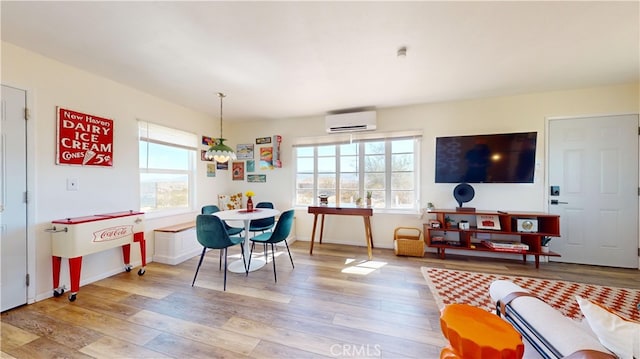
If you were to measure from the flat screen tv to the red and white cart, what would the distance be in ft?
13.9

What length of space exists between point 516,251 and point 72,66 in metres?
5.71

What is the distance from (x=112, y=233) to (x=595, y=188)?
6018 millimetres

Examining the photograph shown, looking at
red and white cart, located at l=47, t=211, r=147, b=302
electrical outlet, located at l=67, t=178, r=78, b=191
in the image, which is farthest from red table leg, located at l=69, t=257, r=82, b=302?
electrical outlet, located at l=67, t=178, r=78, b=191

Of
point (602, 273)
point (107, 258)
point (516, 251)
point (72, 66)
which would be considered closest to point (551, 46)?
point (516, 251)

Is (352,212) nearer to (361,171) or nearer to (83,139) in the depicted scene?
(361,171)

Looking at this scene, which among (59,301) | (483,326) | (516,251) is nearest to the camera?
(483,326)

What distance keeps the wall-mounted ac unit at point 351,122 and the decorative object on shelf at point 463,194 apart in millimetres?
1597

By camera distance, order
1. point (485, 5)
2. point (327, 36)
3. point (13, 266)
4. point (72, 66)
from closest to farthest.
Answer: point (485, 5), point (327, 36), point (13, 266), point (72, 66)

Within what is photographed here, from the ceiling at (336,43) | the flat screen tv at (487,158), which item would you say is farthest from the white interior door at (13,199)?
the flat screen tv at (487,158)

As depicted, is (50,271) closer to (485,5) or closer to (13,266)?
(13,266)

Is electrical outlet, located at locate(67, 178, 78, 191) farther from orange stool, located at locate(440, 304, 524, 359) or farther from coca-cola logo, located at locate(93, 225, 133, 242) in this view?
orange stool, located at locate(440, 304, 524, 359)

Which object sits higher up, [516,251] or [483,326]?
[483,326]

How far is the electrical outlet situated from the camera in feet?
7.78

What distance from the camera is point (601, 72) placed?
255 centimetres
